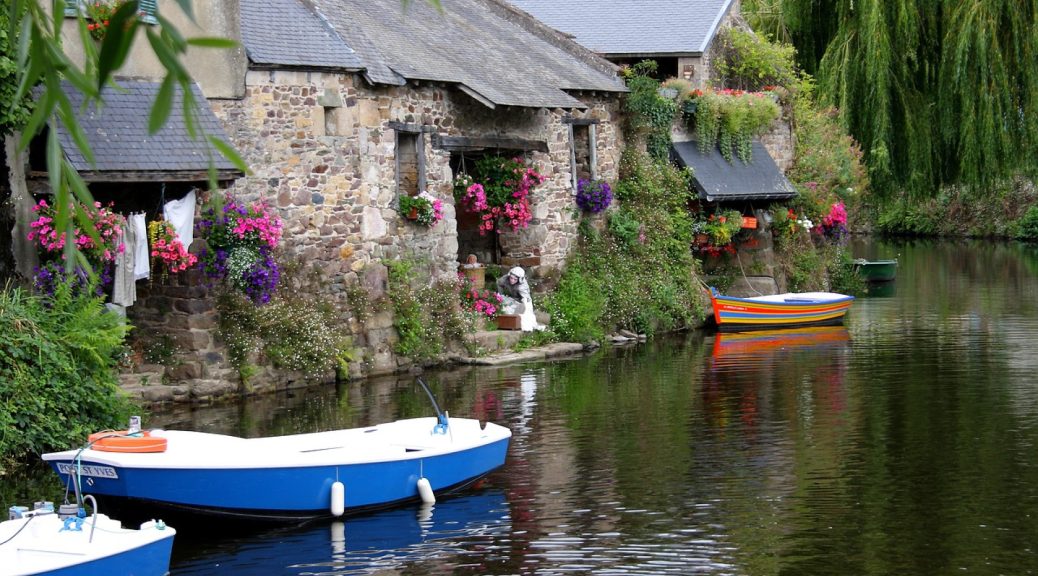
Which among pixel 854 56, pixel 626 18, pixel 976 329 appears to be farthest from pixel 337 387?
pixel 854 56

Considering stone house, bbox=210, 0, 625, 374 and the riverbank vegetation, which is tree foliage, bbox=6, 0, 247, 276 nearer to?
stone house, bbox=210, 0, 625, 374

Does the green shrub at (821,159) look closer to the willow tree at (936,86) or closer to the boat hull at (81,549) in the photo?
the willow tree at (936,86)

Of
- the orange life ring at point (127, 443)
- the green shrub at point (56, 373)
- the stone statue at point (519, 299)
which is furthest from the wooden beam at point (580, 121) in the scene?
the orange life ring at point (127, 443)

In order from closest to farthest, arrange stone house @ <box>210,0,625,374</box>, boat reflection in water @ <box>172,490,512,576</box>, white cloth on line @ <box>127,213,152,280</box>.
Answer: boat reflection in water @ <box>172,490,512,576</box>, white cloth on line @ <box>127,213,152,280</box>, stone house @ <box>210,0,625,374</box>

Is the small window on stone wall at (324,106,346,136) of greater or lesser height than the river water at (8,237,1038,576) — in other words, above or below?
above

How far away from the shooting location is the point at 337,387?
18.3 m

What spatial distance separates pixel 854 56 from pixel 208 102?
17696 mm

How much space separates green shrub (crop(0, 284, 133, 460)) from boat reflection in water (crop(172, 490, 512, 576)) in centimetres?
309

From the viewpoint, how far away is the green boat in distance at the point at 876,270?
109 feet

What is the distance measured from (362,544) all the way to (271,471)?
885 mm

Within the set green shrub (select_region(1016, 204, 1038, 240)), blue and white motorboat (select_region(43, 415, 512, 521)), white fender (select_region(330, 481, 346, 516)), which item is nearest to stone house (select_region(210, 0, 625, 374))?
blue and white motorboat (select_region(43, 415, 512, 521))

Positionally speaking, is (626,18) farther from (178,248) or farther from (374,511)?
(374,511)

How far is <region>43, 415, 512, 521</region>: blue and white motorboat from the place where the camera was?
35.0ft

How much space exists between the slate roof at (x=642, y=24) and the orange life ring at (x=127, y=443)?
1895cm
